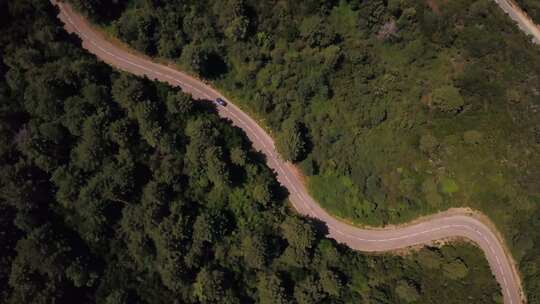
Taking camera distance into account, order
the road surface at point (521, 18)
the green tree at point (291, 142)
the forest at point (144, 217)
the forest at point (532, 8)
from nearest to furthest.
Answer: the forest at point (144, 217)
the green tree at point (291, 142)
the forest at point (532, 8)
the road surface at point (521, 18)

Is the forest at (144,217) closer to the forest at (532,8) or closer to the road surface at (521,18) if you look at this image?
the road surface at (521,18)

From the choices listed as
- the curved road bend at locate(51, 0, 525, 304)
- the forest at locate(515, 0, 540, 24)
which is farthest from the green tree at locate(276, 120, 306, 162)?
the forest at locate(515, 0, 540, 24)

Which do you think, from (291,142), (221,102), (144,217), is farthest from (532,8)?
(144,217)

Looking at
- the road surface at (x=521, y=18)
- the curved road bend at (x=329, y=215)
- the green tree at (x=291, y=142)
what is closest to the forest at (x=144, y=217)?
the curved road bend at (x=329, y=215)

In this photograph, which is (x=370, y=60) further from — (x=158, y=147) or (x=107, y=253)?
(x=107, y=253)

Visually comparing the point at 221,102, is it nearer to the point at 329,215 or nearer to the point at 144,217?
the point at 144,217

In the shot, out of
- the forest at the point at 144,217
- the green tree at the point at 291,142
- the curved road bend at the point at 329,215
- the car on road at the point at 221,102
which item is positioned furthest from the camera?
the car on road at the point at 221,102
